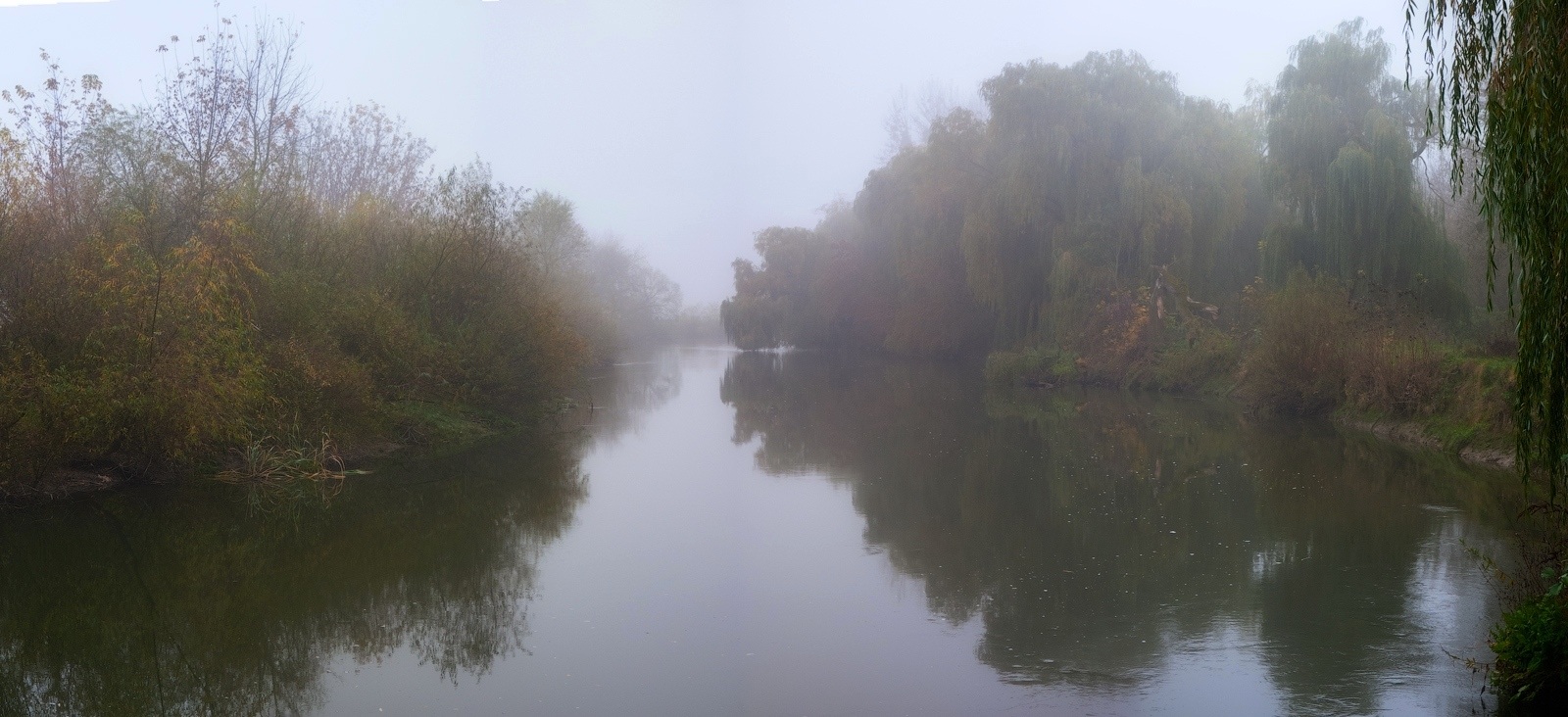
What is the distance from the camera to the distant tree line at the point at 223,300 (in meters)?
13.3

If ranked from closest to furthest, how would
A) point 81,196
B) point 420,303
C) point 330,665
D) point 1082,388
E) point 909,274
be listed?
point 330,665 → point 81,196 → point 420,303 → point 1082,388 → point 909,274

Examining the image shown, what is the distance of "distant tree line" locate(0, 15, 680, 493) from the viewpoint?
13320mm

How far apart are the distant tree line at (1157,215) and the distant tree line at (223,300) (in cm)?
1524

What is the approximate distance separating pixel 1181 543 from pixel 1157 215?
22781 millimetres

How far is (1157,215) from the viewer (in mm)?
32000

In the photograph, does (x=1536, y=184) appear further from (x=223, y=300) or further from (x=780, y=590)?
(x=223, y=300)

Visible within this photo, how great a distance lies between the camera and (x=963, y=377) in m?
38.2

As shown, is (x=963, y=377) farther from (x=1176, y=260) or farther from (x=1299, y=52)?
(x=1299, y=52)

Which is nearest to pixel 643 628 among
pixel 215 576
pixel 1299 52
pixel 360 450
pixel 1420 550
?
pixel 215 576

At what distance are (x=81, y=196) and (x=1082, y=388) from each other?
960 inches

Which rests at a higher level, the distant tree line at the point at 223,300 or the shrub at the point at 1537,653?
the distant tree line at the point at 223,300

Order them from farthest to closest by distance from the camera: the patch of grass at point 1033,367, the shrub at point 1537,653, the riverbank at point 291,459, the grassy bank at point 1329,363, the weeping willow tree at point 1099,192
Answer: the patch of grass at point 1033,367, the weeping willow tree at point 1099,192, the grassy bank at point 1329,363, the riverbank at point 291,459, the shrub at point 1537,653

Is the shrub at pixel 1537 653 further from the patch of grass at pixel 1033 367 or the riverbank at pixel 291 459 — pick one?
the patch of grass at pixel 1033 367

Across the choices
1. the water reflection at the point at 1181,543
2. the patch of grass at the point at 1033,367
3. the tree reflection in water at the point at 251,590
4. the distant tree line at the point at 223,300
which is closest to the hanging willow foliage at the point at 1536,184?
the water reflection at the point at 1181,543
